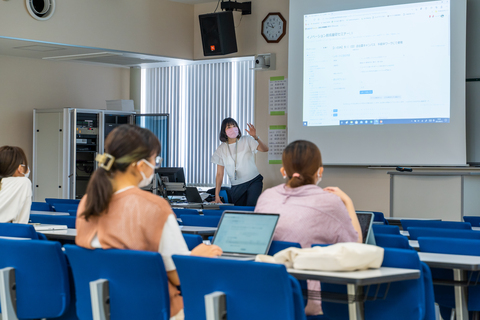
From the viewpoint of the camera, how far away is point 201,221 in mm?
3836

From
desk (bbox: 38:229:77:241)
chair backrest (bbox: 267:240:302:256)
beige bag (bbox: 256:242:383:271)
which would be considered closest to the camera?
beige bag (bbox: 256:242:383:271)

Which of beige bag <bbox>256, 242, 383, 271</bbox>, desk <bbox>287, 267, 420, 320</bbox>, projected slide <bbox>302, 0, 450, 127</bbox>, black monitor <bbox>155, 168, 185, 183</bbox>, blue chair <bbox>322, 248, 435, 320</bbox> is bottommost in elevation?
blue chair <bbox>322, 248, 435, 320</bbox>

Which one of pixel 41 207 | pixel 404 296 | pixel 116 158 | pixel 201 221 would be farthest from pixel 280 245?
pixel 41 207

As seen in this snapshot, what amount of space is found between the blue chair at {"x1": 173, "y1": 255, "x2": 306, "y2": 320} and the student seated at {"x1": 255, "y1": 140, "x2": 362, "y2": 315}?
2.04 ft

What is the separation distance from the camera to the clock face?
7590mm

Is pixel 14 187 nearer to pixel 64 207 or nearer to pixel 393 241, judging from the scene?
pixel 64 207

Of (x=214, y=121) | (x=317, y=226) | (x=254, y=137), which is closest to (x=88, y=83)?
(x=214, y=121)

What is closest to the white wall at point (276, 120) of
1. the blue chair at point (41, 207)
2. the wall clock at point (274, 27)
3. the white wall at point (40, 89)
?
the wall clock at point (274, 27)

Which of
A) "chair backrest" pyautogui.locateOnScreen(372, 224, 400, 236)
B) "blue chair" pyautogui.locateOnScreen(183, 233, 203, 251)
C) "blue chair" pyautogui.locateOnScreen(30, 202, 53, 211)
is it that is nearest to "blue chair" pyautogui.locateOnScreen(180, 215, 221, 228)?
"chair backrest" pyautogui.locateOnScreen(372, 224, 400, 236)

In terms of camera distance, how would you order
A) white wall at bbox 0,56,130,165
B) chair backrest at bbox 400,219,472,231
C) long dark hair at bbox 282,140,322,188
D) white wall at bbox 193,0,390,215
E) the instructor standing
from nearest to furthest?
long dark hair at bbox 282,140,322,188, chair backrest at bbox 400,219,472,231, white wall at bbox 193,0,390,215, the instructor standing, white wall at bbox 0,56,130,165

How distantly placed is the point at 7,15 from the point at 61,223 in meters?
3.88

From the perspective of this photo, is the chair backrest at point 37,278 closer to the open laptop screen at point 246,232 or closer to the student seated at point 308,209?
the open laptop screen at point 246,232

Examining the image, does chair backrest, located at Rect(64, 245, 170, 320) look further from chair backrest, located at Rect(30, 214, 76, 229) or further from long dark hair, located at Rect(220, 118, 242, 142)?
long dark hair, located at Rect(220, 118, 242, 142)

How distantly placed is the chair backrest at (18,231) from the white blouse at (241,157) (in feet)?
13.7
